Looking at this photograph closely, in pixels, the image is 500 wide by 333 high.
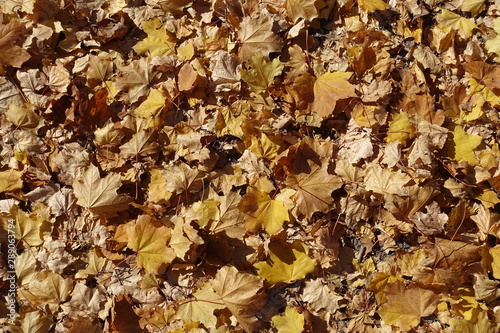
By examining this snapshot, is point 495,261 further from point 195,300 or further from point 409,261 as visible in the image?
point 195,300

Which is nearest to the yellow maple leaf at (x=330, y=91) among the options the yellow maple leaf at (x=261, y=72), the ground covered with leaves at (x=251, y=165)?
the ground covered with leaves at (x=251, y=165)

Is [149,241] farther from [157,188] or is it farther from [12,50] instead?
[12,50]

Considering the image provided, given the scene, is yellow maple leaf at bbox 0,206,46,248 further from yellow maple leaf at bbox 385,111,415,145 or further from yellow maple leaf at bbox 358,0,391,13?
yellow maple leaf at bbox 358,0,391,13

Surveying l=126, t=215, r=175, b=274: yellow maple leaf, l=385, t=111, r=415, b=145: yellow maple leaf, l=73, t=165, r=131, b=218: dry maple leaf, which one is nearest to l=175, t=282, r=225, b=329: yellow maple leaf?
l=126, t=215, r=175, b=274: yellow maple leaf

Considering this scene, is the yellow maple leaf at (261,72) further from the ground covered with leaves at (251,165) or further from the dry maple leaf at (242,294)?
the dry maple leaf at (242,294)

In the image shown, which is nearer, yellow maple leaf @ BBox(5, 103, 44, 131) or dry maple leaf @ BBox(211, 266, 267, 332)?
dry maple leaf @ BBox(211, 266, 267, 332)
